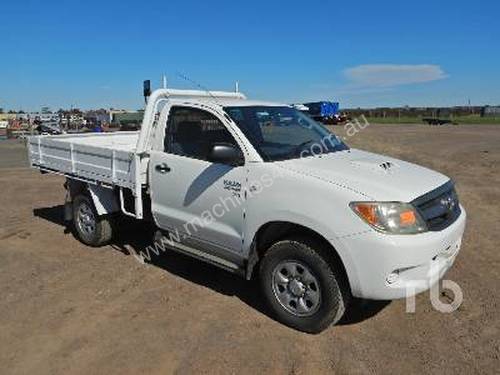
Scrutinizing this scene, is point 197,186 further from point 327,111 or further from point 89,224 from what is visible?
point 327,111

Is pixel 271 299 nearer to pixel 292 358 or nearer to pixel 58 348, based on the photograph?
pixel 292 358

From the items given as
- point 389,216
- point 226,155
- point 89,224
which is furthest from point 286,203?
point 89,224

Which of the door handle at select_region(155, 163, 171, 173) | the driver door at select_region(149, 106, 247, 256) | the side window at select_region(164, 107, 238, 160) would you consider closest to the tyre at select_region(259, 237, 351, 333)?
the driver door at select_region(149, 106, 247, 256)

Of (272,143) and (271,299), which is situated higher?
(272,143)

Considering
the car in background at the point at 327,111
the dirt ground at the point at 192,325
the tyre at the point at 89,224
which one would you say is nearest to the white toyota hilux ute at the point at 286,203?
the dirt ground at the point at 192,325

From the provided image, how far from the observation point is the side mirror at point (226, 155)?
4590 millimetres

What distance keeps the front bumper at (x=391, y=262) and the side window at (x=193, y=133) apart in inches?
65.1

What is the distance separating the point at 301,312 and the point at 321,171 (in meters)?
1.26

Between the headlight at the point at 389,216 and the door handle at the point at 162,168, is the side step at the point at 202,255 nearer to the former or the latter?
the door handle at the point at 162,168

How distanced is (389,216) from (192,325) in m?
2.04

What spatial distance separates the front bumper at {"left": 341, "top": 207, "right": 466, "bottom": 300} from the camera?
3.86m

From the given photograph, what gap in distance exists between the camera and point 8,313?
4.92 meters

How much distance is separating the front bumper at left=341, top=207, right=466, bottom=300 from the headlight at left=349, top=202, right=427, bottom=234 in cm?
6

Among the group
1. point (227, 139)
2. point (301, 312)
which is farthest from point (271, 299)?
point (227, 139)
